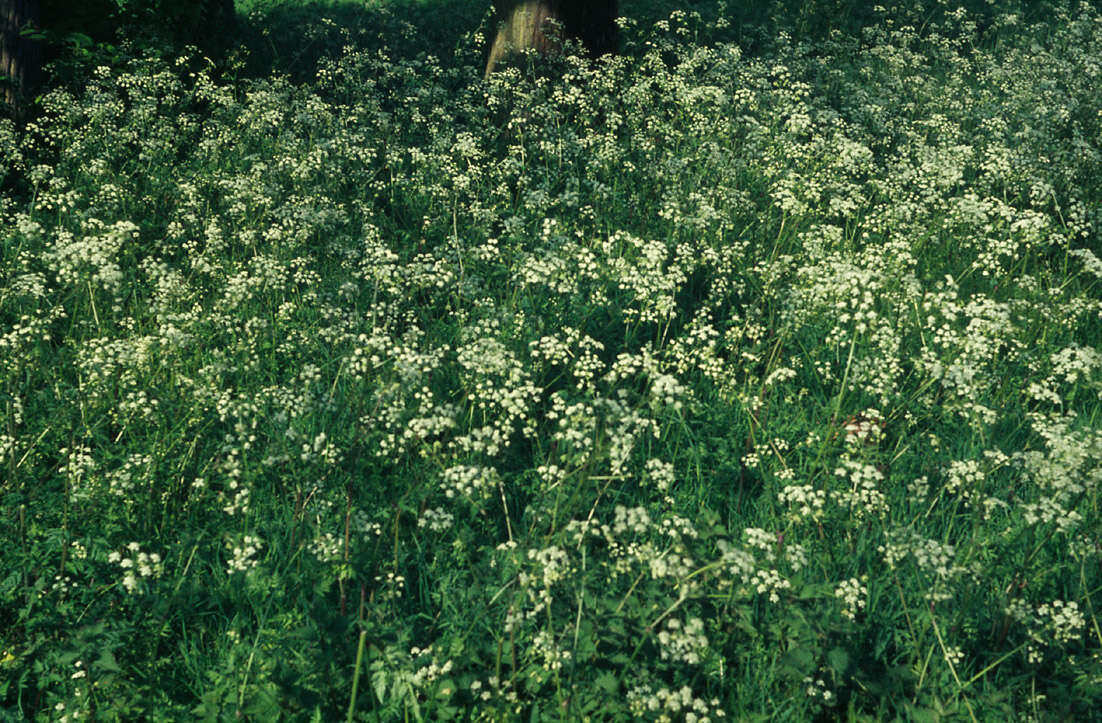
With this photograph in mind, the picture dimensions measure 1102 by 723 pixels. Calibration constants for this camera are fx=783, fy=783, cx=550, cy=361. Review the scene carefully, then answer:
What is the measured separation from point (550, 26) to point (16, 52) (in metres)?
5.50

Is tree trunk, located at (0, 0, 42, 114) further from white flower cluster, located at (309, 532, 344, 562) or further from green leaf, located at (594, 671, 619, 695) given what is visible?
green leaf, located at (594, 671, 619, 695)

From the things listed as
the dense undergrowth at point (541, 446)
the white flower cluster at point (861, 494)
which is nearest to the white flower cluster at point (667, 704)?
the dense undergrowth at point (541, 446)

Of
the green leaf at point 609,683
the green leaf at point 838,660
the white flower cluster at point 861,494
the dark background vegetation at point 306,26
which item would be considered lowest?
the green leaf at point 609,683

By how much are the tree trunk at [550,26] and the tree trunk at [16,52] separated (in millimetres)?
4665

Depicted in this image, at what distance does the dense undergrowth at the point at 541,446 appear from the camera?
9.99 ft

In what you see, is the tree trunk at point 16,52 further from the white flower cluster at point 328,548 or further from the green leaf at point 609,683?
the green leaf at point 609,683

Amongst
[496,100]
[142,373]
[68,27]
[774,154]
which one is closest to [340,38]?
[68,27]

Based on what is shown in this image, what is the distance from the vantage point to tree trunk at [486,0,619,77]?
8.91 meters

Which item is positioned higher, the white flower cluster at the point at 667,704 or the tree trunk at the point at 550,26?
the tree trunk at the point at 550,26

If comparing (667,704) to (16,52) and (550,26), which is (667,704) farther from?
(16,52)

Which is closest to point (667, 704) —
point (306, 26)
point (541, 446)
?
point (541, 446)

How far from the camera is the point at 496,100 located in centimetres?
736

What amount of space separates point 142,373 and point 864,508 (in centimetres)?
405

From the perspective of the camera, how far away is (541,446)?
4367mm
